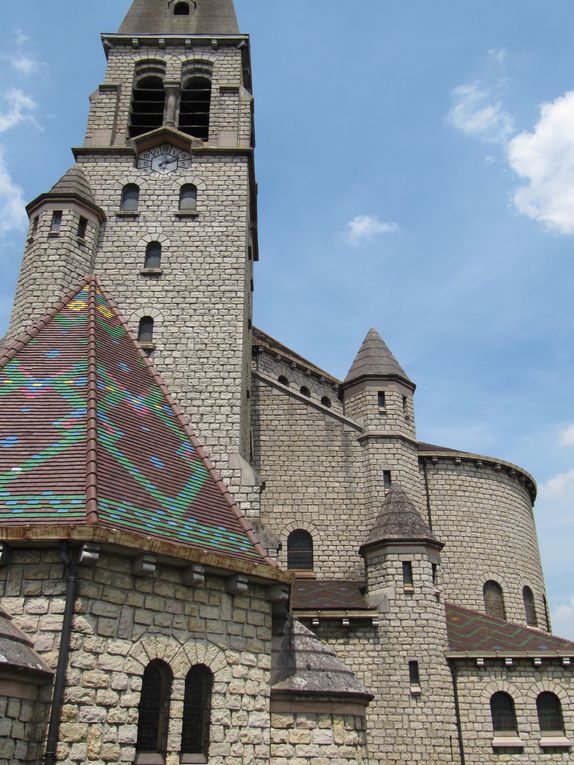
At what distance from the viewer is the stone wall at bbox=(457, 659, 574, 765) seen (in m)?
16.1

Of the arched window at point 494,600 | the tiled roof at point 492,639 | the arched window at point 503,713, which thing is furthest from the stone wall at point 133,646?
the arched window at point 494,600

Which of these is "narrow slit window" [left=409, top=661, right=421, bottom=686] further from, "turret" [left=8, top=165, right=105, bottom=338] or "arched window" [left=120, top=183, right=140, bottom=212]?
"arched window" [left=120, top=183, right=140, bottom=212]

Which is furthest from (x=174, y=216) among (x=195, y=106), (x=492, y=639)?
(x=492, y=639)

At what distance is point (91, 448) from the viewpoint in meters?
9.09

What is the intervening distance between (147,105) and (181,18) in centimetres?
414

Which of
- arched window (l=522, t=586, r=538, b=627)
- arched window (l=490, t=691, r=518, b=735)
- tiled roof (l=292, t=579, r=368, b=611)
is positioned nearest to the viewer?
arched window (l=490, t=691, r=518, b=735)

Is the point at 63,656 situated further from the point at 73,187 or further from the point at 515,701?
the point at 515,701

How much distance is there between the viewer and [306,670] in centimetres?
952

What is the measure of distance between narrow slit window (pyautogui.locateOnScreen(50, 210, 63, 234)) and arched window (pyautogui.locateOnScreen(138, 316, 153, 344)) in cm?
279

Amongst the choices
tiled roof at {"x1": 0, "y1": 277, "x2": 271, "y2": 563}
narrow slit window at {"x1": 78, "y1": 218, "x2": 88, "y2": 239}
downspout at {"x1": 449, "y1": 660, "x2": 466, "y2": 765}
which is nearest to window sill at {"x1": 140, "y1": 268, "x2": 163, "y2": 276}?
narrow slit window at {"x1": 78, "y1": 218, "x2": 88, "y2": 239}

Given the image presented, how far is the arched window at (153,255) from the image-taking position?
1725 centimetres

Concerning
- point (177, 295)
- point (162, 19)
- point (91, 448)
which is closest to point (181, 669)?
point (91, 448)

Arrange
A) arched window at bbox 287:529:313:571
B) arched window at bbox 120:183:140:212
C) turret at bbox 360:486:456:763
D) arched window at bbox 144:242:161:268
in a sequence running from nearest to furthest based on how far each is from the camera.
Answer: turret at bbox 360:486:456:763, arched window at bbox 144:242:161:268, arched window at bbox 120:183:140:212, arched window at bbox 287:529:313:571

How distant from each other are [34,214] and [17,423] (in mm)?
8529
